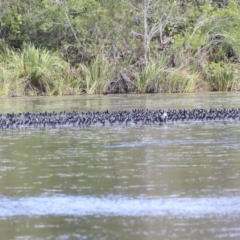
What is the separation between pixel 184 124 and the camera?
19844 mm

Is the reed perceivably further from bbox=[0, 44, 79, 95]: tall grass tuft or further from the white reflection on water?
the white reflection on water

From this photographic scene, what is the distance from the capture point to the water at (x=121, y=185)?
8.08 meters

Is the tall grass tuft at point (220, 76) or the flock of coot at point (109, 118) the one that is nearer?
the flock of coot at point (109, 118)

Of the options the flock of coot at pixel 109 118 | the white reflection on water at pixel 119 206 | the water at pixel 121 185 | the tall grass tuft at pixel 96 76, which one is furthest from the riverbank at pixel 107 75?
the white reflection on water at pixel 119 206

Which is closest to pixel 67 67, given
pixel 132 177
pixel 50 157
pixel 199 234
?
pixel 50 157

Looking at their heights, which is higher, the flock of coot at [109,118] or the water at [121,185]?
the water at [121,185]

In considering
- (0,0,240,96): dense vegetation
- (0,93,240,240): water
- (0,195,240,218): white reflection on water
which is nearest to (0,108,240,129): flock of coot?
(0,93,240,240): water

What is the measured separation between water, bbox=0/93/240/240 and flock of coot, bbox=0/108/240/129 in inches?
89.3

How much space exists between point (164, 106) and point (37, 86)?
489 inches

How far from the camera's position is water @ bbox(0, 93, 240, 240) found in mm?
8078

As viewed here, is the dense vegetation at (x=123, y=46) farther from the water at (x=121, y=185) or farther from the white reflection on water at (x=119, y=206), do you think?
the white reflection on water at (x=119, y=206)

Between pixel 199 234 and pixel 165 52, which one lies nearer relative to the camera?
pixel 199 234

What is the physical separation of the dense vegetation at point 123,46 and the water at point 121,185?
806 inches

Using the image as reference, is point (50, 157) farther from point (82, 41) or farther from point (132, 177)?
point (82, 41)
